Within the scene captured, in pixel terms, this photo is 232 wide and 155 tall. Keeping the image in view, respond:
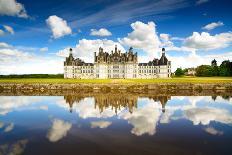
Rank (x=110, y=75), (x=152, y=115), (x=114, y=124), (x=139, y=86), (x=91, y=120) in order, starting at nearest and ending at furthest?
(x=114, y=124), (x=91, y=120), (x=152, y=115), (x=139, y=86), (x=110, y=75)

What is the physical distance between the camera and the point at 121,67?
309 feet

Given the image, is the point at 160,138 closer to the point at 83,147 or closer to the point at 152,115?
the point at 83,147

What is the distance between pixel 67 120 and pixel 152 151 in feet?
28.5

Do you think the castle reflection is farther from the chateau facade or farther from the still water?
the chateau facade

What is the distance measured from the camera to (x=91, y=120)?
1852 centimetres

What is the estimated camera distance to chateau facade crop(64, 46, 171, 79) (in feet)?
308

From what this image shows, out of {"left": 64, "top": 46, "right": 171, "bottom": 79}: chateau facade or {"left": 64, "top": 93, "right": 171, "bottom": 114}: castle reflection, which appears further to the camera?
{"left": 64, "top": 46, "right": 171, "bottom": 79}: chateau facade

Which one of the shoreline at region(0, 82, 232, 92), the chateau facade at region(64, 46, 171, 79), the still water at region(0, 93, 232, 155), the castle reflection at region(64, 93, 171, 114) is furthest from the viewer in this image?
the chateau facade at region(64, 46, 171, 79)

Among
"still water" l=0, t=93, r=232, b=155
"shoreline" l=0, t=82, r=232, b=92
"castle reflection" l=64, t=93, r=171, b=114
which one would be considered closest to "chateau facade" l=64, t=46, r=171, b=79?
"shoreline" l=0, t=82, r=232, b=92

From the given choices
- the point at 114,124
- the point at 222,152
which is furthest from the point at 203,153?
the point at 114,124

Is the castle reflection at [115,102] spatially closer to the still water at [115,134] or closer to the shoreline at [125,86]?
the still water at [115,134]

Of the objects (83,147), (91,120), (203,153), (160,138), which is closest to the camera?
(203,153)

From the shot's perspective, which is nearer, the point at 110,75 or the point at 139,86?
the point at 139,86

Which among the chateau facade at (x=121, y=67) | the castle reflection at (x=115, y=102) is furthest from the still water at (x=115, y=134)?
the chateau facade at (x=121, y=67)
